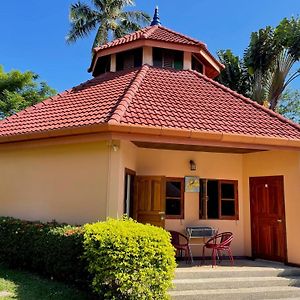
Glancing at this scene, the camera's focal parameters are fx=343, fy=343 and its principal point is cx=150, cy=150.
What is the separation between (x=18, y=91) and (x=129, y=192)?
1868cm

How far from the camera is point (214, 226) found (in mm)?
10047

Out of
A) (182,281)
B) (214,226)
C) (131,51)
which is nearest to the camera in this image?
(182,281)

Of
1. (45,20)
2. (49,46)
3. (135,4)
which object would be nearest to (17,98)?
(49,46)

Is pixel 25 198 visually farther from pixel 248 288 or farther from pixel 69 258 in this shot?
pixel 248 288

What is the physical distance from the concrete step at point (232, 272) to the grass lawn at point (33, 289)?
2325 millimetres

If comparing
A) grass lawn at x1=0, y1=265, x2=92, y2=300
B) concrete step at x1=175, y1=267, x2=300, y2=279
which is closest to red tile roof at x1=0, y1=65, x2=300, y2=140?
concrete step at x1=175, y1=267, x2=300, y2=279

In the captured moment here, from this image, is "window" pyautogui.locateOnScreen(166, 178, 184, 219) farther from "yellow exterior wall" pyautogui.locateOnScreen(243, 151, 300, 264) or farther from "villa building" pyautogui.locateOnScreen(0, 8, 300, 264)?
"yellow exterior wall" pyautogui.locateOnScreen(243, 151, 300, 264)

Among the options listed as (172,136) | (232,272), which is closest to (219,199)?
(232,272)

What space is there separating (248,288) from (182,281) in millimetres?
1415

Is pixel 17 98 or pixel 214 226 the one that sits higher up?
pixel 17 98

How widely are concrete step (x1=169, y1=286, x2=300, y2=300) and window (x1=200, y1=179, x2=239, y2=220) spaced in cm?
307

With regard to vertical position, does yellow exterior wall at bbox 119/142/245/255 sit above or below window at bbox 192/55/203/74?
below

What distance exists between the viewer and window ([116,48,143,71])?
1198cm

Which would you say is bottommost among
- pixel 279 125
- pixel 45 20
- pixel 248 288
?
pixel 248 288
